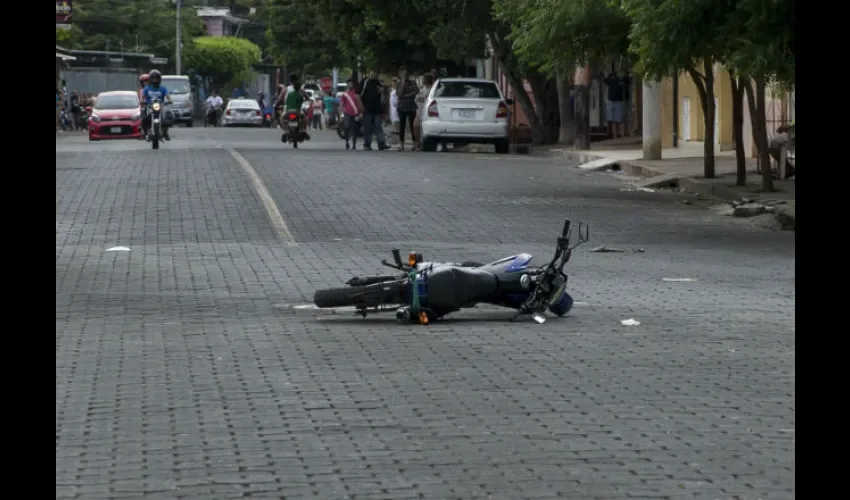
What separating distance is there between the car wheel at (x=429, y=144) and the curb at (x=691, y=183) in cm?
261

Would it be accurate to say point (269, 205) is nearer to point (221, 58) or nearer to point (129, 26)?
point (129, 26)

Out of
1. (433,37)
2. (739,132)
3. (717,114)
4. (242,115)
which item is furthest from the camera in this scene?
(242,115)

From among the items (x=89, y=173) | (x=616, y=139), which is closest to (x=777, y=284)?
(x=89, y=173)

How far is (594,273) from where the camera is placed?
15.5m

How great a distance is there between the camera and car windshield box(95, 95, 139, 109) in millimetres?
51500

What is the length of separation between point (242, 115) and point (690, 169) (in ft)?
168

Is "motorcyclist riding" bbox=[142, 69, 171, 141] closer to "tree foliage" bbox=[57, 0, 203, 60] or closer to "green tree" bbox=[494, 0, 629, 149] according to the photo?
"green tree" bbox=[494, 0, 629, 149]

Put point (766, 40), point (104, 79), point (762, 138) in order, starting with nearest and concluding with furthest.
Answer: point (766, 40) → point (762, 138) → point (104, 79)

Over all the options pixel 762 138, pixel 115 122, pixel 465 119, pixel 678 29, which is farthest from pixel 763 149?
pixel 115 122

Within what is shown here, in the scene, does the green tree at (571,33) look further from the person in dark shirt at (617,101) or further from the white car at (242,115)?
the white car at (242,115)

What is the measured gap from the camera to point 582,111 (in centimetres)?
3922

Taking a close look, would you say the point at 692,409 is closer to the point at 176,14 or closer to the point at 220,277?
the point at 220,277

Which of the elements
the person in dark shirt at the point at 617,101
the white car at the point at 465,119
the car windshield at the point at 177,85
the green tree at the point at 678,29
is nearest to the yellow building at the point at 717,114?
the person in dark shirt at the point at 617,101

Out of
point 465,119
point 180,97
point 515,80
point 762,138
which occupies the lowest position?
point 762,138
